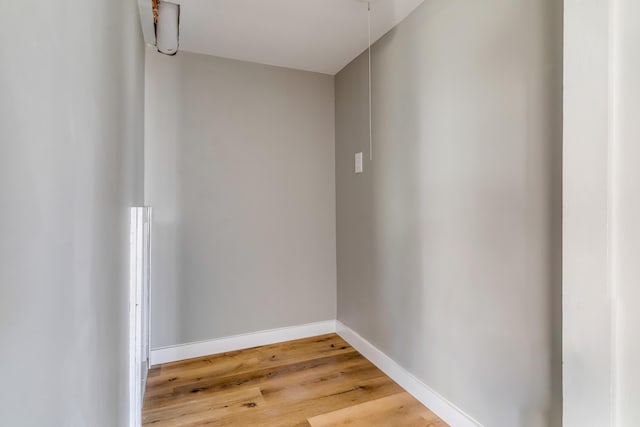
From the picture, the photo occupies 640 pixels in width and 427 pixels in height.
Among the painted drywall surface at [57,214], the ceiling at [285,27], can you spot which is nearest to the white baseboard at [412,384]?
the painted drywall surface at [57,214]

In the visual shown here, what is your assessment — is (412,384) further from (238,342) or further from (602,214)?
(602,214)

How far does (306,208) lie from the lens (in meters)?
2.85

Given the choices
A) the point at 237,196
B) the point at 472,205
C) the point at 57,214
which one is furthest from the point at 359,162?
the point at 57,214

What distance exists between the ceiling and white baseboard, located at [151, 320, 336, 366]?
222 centimetres

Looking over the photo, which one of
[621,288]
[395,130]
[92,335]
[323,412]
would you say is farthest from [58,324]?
[395,130]

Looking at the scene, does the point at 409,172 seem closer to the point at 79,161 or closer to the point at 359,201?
the point at 359,201

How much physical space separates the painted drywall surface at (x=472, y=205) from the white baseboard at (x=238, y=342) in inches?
26.4

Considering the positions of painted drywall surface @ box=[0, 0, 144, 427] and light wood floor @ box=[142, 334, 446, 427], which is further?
light wood floor @ box=[142, 334, 446, 427]

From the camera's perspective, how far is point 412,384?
78.4 inches

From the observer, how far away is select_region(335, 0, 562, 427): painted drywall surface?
1.28 metres

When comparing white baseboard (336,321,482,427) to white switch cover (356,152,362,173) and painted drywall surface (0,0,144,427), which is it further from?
painted drywall surface (0,0,144,427)

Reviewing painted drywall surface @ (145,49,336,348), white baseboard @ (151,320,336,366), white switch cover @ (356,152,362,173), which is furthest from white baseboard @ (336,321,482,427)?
white switch cover @ (356,152,362,173)

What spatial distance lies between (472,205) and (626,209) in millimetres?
711

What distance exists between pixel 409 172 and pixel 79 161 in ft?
5.55
